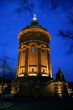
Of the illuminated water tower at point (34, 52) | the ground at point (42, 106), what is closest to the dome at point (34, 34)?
the illuminated water tower at point (34, 52)

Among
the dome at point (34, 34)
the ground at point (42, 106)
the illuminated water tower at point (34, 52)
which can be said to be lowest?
the ground at point (42, 106)

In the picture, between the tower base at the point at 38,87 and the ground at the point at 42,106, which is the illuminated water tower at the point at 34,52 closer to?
the tower base at the point at 38,87

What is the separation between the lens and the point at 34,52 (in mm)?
64625

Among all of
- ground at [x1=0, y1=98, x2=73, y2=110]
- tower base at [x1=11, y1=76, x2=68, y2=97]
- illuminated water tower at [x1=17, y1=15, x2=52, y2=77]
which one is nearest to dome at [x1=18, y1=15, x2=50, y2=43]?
illuminated water tower at [x1=17, y1=15, x2=52, y2=77]

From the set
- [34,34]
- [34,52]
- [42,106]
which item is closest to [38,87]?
[34,52]

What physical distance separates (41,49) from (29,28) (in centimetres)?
A: 874

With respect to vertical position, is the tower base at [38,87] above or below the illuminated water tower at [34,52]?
below

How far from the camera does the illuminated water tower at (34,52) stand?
202 ft

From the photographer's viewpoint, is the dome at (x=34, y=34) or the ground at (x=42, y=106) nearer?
the ground at (x=42, y=106)

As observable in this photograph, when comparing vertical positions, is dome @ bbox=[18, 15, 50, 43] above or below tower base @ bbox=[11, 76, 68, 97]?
above

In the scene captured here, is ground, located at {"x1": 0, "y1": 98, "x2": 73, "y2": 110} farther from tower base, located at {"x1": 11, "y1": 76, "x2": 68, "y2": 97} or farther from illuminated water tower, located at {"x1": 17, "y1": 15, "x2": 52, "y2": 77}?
illuminated water tower, located at {"x1": 17, "y1": 15, "x2": 52, "y2": 77}

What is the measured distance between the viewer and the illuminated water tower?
202ft

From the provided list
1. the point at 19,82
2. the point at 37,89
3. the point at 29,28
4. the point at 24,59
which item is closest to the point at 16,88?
the point at 19,82

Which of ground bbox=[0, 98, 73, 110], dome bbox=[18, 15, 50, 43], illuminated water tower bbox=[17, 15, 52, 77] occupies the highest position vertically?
dome bbox=[18, 15, 50, 43]
